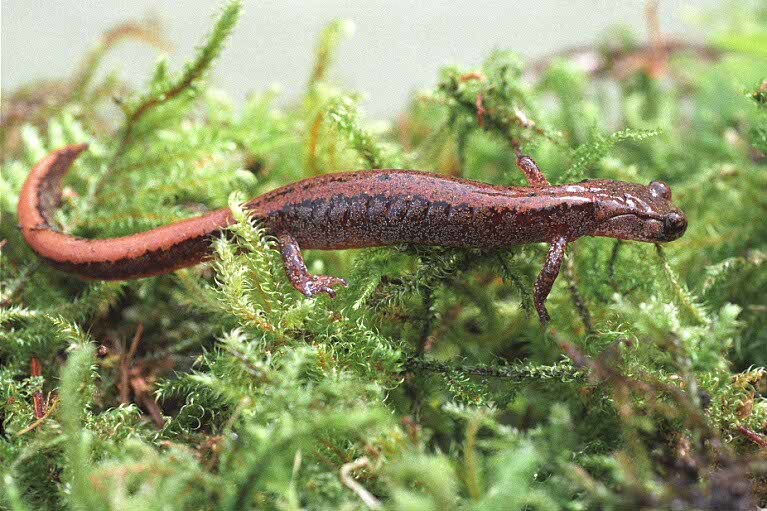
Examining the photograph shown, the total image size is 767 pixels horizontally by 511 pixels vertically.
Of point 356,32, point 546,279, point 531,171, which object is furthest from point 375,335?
point 356,32

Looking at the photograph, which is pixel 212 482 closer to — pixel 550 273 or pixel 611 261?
pixel 550 273

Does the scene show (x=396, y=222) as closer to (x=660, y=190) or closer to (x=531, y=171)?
(x=531, y=171)

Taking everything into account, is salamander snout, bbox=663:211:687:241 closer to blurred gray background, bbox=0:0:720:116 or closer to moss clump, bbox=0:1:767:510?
moss clump, bbox=0:1:767:510

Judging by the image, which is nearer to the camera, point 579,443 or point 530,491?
point 530,491

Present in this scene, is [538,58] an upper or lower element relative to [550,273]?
upper

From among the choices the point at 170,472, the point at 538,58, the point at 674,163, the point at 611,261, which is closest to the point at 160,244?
the point at 170,472

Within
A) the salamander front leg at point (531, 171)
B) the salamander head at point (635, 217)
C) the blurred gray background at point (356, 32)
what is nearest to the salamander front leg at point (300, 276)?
the salamander front leg at point (531, 171)

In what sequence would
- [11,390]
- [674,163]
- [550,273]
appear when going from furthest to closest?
[674,163] < [550,273] < [11,390]

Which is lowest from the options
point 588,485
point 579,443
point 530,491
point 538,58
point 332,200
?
point 579,443
